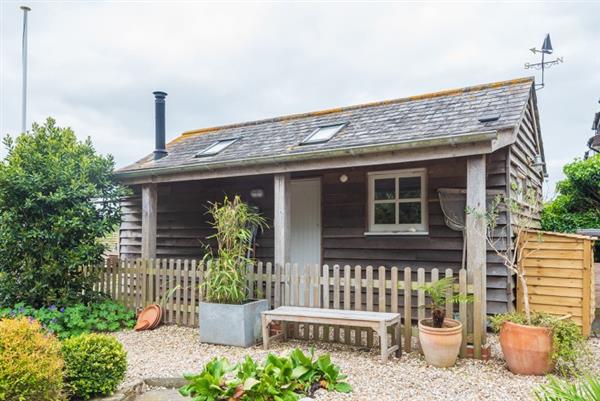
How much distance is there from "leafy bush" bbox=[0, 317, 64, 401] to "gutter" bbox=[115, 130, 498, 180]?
3294mm

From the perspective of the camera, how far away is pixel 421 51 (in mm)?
13117

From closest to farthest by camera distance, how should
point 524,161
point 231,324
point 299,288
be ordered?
point 231,324 < point 299,288 < point 524,161

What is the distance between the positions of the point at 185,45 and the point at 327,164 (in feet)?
25.0

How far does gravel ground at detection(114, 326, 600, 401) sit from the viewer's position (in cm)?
330

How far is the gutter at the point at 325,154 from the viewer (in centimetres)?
420

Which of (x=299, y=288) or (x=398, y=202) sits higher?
(x=398, y=202)

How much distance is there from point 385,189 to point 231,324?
10.5ft

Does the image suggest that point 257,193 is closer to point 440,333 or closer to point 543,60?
point 440,333

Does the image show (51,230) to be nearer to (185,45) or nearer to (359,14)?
(185,45)

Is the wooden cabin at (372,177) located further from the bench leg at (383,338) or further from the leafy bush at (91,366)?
the leafy bush at (91,366)

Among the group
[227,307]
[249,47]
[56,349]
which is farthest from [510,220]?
[249,47]

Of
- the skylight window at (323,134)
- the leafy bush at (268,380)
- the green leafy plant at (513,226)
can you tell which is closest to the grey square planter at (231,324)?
the leafy bush at (268,380)

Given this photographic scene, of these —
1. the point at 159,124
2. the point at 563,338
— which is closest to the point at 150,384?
the point at 563,338

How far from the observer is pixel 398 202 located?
6.41 meters
